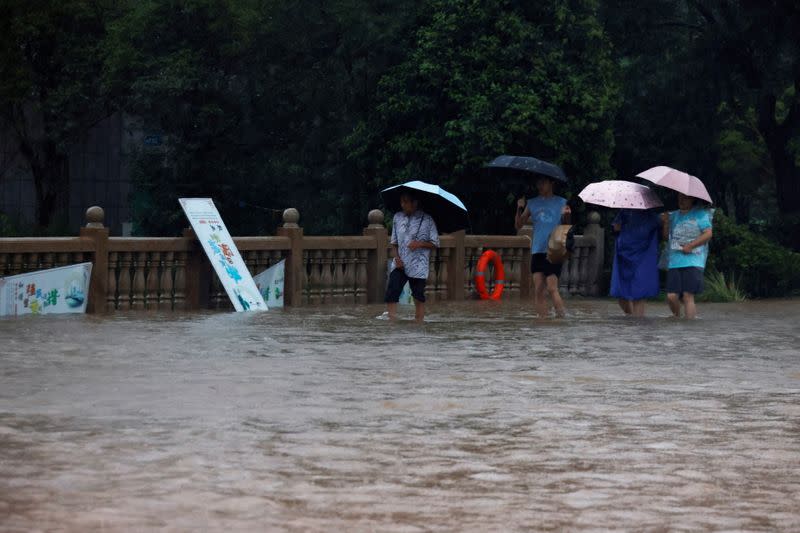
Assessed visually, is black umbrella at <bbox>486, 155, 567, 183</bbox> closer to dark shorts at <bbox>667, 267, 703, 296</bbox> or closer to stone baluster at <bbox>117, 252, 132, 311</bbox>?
dark shorts at <bbox>667, 267, 703, 296</bbox>

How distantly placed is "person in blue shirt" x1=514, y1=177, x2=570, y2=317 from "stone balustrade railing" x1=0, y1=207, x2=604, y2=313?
14.7ft

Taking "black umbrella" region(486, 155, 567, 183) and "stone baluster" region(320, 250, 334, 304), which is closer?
"black umbrella" region(486, 155, 567, 183)

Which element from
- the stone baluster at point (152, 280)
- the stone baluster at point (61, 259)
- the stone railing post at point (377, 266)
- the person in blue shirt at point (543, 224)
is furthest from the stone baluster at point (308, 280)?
the person in blue shirt at point (543, 224)

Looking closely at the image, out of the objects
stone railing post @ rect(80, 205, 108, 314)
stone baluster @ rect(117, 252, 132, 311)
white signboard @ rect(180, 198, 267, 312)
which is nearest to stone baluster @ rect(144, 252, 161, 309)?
stone baluster @ rect(117, 252, 132, 311)

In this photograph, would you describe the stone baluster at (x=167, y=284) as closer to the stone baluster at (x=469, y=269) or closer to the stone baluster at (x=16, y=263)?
the stone baluster at (x=16, y=263)

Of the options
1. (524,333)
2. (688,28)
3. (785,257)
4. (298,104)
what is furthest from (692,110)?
(524,333)

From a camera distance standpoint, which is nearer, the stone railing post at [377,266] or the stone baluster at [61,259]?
the stone baluster at [61,259]

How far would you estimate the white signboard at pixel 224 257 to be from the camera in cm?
2095

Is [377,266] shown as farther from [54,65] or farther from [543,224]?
[54,65]

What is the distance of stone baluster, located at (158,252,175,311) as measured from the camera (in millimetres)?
21156

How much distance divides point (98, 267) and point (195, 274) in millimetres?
1676

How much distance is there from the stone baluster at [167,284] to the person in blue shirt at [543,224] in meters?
5.00

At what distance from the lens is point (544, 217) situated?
1883 cm

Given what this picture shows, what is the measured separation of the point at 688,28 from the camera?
34.2 meters
